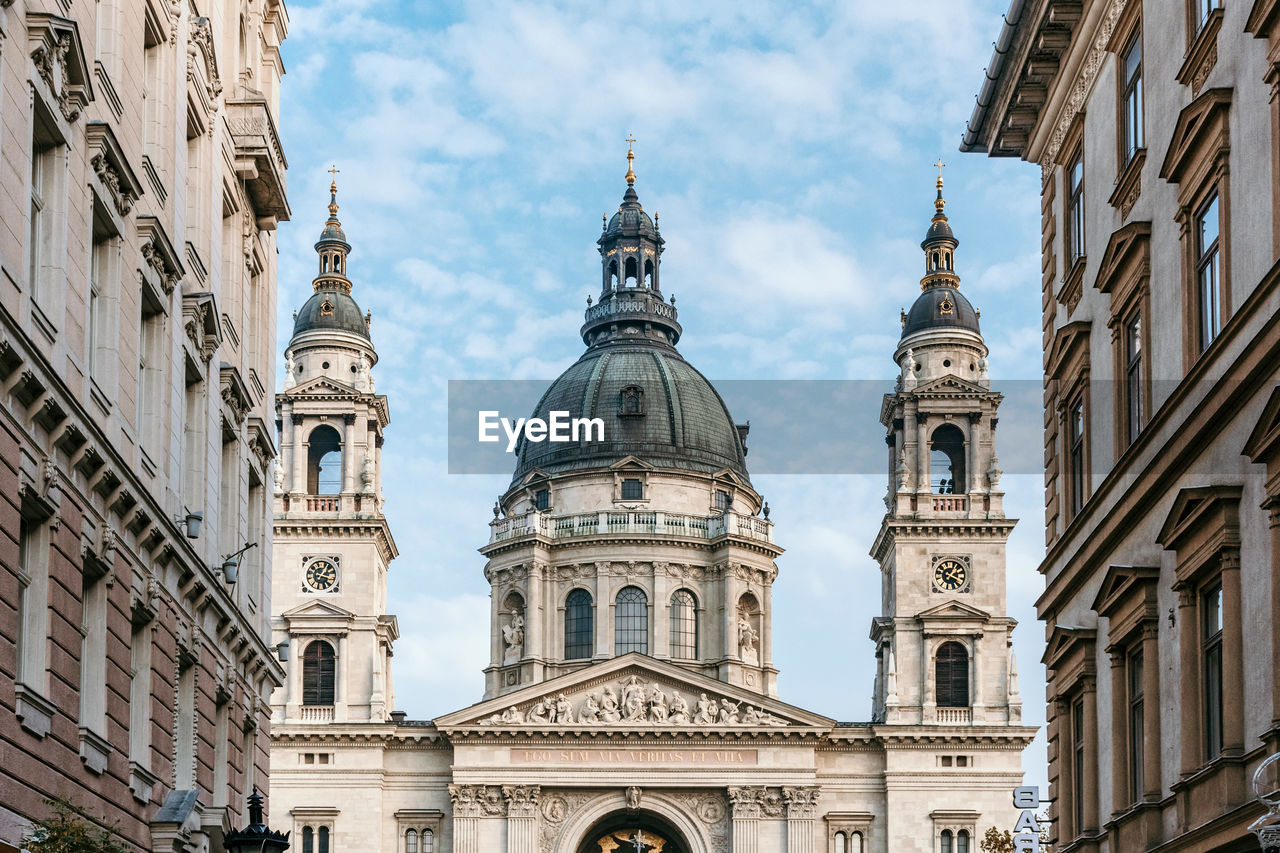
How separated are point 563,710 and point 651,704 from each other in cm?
359

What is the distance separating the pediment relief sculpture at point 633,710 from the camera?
86.7 m

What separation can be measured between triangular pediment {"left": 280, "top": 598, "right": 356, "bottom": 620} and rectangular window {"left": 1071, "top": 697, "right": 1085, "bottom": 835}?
201 feet

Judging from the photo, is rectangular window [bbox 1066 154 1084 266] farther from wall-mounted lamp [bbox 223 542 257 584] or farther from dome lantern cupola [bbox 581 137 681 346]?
dome lantern cupola [bbox 581 137 681 346]

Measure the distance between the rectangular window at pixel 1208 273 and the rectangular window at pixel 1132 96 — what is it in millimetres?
3401

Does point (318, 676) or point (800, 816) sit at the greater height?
point (318, 676)

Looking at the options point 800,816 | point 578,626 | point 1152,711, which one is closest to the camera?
point 1152,711

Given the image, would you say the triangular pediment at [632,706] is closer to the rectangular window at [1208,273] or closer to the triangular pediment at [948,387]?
the triangular pediment at [948,387]

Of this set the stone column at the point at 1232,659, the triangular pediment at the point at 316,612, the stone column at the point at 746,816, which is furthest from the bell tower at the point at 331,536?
the stone column at the point at 1232,659

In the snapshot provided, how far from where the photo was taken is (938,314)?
9131 centimetres

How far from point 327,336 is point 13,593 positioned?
72426mm

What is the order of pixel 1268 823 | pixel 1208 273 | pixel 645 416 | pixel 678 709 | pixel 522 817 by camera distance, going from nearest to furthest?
1. pixel 1268 823
2. pixel 1208 273
3. pixel 522 817
4. pixel 678 709
5. pixel 645 416

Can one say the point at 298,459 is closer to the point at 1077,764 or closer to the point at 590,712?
the point at 590,712

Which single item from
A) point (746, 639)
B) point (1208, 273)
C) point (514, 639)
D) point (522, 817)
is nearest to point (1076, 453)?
point (1208, 273)

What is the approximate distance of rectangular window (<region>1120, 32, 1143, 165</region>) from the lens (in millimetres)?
26375
